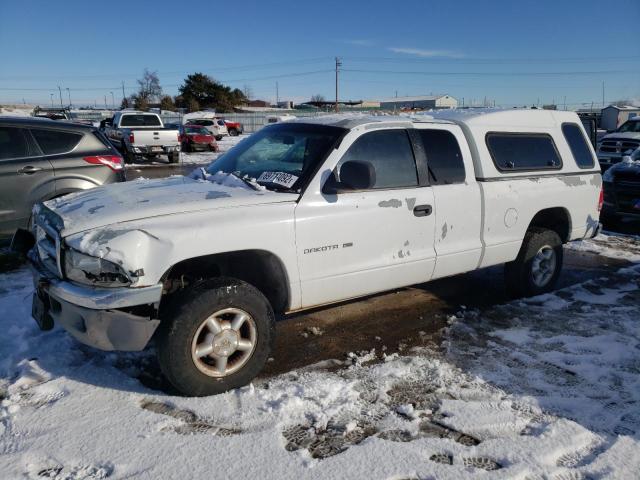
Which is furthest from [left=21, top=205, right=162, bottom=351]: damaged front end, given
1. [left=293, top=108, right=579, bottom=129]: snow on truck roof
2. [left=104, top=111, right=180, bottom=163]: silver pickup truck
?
[left=104, top=111, right=180, bottom=163]: silver pickup truck

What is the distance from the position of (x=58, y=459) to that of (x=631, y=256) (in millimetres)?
7490

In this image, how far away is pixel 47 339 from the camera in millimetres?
4148

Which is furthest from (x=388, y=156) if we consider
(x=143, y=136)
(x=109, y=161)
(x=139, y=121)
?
(x=139, y=121)

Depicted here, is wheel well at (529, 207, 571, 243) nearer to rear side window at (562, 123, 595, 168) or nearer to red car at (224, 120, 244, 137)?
rear side window at (562, 123, 595, 168)

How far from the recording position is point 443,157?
15.1 ft

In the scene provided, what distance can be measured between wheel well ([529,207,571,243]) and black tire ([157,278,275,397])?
336 cm

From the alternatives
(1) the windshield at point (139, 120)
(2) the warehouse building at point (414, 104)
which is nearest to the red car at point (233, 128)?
(2) the warehouse building at point (414, 104)

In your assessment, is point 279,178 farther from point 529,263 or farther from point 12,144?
point 12,144

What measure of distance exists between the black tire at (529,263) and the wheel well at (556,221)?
130mm

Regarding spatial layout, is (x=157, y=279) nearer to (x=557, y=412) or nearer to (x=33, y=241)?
(x=33, y=241)

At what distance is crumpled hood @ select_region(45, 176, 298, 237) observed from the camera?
10.7 feet

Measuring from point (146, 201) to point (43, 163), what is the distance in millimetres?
3710

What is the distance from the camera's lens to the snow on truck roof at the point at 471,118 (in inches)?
172

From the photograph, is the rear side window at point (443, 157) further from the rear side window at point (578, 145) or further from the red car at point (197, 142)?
the red car at point (197, 142)
